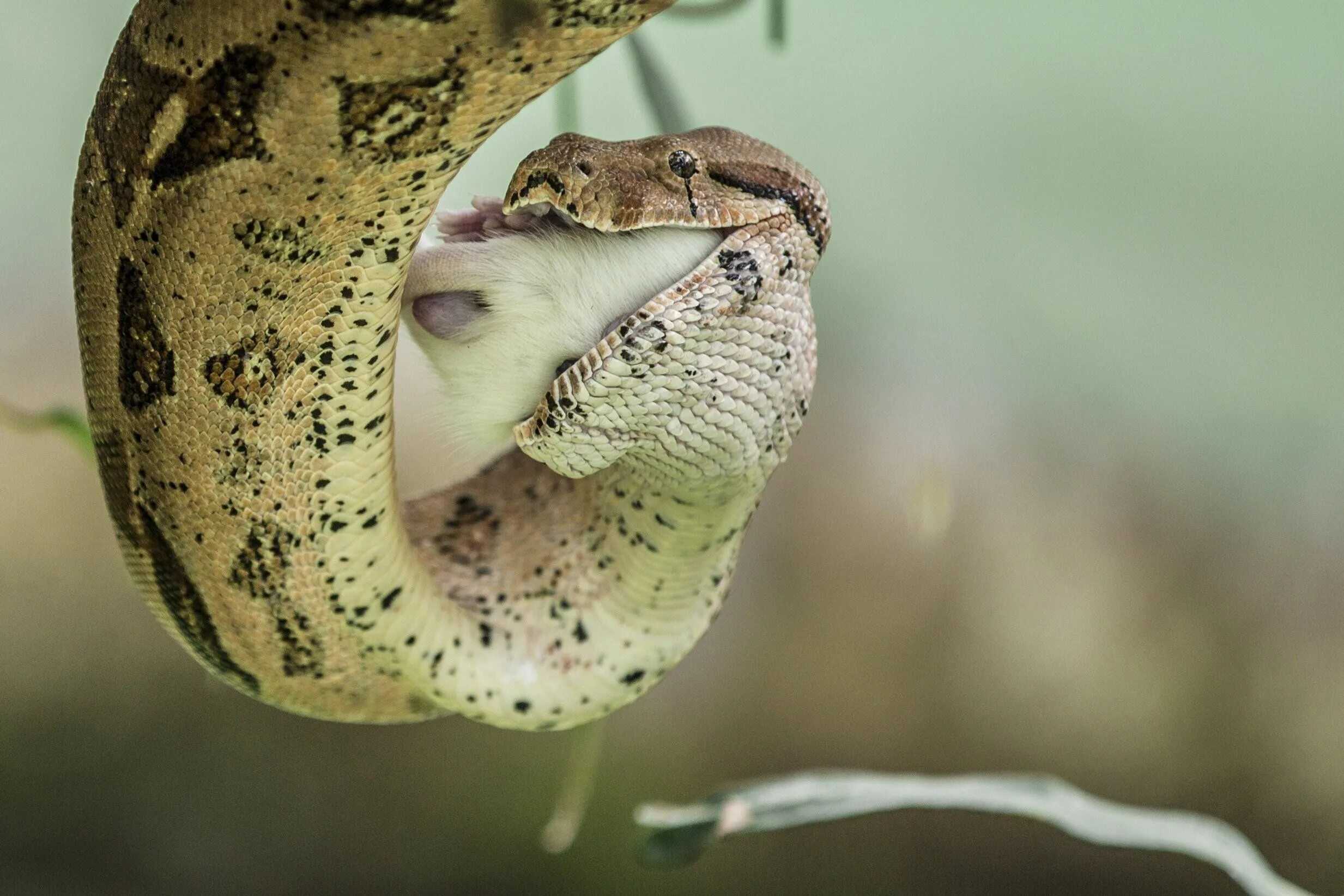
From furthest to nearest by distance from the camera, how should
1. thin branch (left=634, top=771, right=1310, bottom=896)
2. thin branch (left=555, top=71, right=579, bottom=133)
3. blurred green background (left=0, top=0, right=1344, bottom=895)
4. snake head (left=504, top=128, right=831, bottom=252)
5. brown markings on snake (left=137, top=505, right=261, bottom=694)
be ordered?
1. blurred green background (left=0, top=0, right=1344, bottom=895)
2. thin branch (left=634, top=771, right=1310, bottom=896)
3. thin branch (left=555, top=71, right=579, bottom=133)
4. brown markings on snake (left=137, top=505, right=261, bottom=694)
5. snake head (left=504, top=128, right=831, bottom=252)

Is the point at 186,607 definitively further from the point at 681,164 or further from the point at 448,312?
the point at 681,164

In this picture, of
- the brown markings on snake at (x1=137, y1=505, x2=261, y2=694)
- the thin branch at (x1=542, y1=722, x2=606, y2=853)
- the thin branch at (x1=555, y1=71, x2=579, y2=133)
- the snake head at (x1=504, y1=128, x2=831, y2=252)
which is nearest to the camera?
the snake head at (x1=504, y1=128, x2=831, y2=252)

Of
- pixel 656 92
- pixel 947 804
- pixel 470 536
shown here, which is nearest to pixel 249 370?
pixel 470 536

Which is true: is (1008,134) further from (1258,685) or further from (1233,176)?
(1258,685)

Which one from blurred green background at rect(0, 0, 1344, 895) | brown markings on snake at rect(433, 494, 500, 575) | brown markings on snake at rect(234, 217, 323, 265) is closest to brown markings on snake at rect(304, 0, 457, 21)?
brown markings on snake at rect(234, 217, 323, 265)

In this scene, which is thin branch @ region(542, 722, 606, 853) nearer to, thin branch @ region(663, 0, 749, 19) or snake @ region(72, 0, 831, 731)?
snake @ region(72, 0, 831, 731)

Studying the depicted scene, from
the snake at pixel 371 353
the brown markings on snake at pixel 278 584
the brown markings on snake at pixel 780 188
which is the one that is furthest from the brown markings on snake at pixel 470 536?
the brown markings on snake at pixel 780 188

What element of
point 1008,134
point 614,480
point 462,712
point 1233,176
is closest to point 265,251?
point 614,480

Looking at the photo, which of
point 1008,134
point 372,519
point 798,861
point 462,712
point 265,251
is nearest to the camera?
point 265,251
